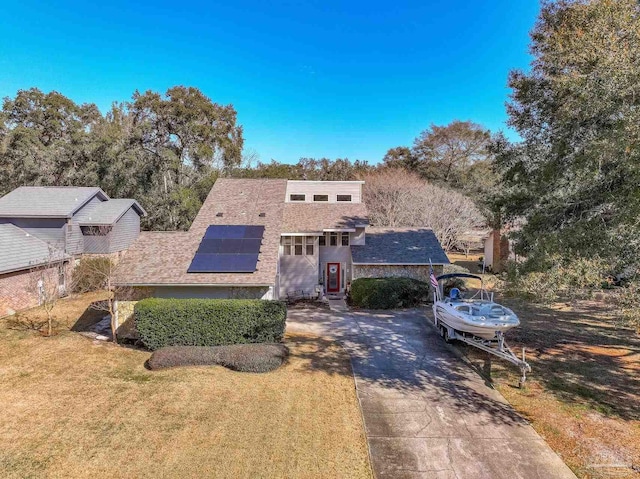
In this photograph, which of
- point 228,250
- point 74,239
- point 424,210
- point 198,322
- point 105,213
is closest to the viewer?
point 198,322

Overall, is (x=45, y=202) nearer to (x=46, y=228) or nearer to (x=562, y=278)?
(x=46, y=228)

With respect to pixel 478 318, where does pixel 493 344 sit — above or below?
below

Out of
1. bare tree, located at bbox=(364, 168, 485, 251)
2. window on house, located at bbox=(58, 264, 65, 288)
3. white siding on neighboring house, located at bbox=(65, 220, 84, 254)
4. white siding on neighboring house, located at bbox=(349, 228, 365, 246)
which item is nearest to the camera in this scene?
window on house, located at bbox=(58, 264, 65, 288)

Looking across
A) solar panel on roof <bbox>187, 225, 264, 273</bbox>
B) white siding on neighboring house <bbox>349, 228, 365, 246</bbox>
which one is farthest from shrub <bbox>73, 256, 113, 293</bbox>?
white siding on neighboring house <bbox>349, 228, 365, 246</bbox>

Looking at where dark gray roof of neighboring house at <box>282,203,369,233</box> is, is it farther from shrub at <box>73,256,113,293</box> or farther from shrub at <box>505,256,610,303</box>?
shrub at <box>505,256,610,303</box>

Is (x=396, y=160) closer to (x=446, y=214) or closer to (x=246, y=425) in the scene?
(x=446, y=214)

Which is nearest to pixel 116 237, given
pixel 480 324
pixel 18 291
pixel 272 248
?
pixel 18 291
